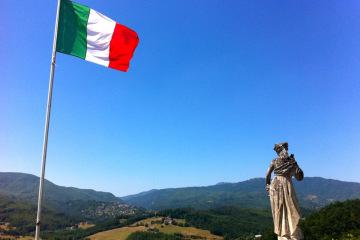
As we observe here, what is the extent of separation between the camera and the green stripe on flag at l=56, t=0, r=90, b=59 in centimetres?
1242

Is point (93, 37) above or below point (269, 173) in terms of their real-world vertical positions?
above

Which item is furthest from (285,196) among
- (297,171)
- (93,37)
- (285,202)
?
(93,37)

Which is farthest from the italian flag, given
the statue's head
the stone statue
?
the stone statue

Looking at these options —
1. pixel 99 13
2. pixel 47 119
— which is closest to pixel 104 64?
pixel 99 13

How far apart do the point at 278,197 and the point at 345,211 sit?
10907 centimetres

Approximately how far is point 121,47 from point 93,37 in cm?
103

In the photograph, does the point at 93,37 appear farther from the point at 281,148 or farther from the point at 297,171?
the point at 297,171

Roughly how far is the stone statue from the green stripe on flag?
7430 mm

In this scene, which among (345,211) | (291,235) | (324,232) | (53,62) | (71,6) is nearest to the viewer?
(291,235)

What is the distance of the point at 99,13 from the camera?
12.9m

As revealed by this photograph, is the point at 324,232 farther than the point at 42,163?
Yes

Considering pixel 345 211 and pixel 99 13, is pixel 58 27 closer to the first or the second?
pixel 99 13

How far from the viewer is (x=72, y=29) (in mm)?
12617

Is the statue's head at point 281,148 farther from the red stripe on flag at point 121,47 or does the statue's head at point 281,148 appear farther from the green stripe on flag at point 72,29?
the green stripe on flag at point 72,29
